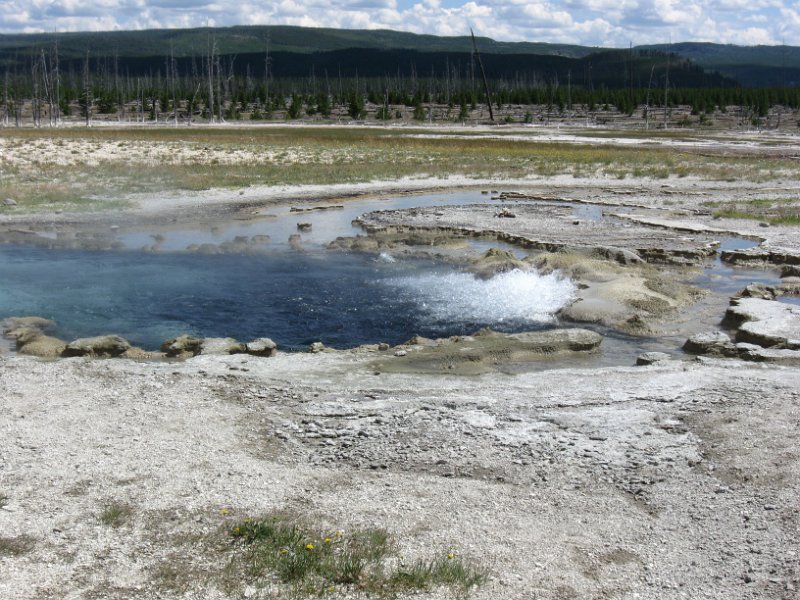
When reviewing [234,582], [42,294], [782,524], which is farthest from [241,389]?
[42,294]

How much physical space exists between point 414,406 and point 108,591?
4174 millimetres

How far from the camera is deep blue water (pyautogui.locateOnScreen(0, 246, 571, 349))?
1364cm

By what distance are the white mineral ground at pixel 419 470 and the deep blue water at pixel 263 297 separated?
2595 mm

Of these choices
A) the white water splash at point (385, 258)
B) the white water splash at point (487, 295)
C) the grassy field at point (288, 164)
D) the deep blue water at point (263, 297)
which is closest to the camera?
the deep blue water at point (263, 297)

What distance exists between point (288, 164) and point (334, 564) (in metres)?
33.7

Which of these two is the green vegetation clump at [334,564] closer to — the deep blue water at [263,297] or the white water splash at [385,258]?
the deep blue water at [263,297]

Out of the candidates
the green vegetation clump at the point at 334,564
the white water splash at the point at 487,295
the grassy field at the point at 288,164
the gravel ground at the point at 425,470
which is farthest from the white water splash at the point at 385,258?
the green vegetation clump at the point at 334,564

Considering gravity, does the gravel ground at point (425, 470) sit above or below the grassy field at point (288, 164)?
below

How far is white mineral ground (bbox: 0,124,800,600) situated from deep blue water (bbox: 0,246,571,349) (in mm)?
2595

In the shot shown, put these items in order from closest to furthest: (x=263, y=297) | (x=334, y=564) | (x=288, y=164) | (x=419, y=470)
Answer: (x=334, y=564) → (x=419, y=470) → (x=263, y=297) → (x=288, y=164)

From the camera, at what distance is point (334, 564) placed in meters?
5.95

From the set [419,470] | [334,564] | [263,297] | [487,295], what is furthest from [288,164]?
[334,564]

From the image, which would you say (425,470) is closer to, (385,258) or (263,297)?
(263,297)

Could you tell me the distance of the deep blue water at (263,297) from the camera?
13.6m
